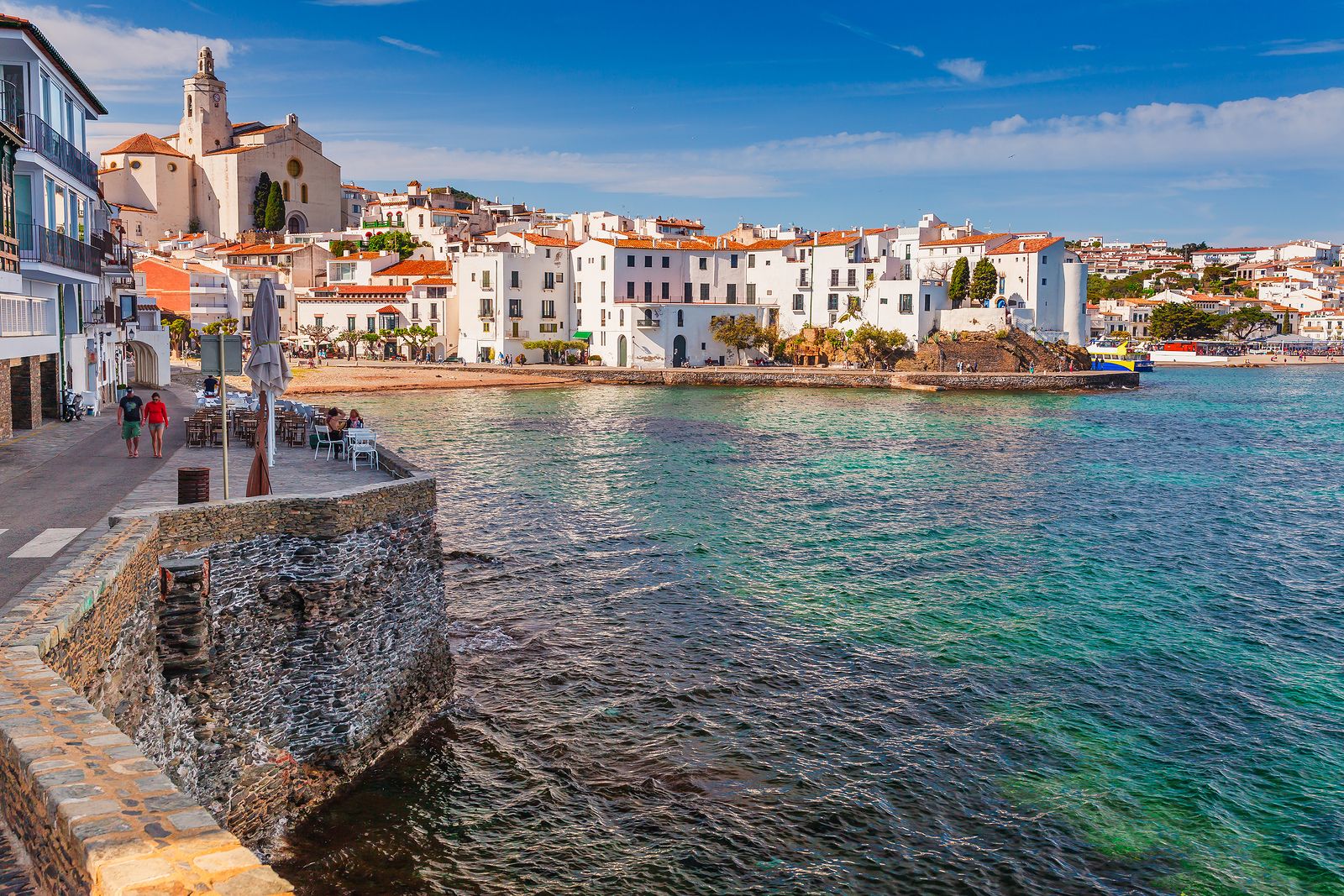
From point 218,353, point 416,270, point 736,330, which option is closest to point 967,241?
point 736,330

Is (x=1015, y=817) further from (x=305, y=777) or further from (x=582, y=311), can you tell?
(x=582, y=311)

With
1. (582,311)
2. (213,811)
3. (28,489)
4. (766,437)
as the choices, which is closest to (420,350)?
(582,311)

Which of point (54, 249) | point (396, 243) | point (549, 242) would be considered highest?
point (396, 243)

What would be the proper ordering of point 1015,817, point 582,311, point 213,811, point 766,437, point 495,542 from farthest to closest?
point 582,311 → point 766,437 → point 495,542 → point 1015,817 → point 213,811

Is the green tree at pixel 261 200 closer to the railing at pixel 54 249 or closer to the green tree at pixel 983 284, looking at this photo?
the green tree at pixel 983 284

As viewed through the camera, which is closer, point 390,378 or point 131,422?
point 131,422

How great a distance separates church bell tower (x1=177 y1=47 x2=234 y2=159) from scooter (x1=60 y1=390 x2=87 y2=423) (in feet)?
338

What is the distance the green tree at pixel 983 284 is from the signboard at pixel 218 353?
80.6 metres

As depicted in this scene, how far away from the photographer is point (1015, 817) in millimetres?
12102

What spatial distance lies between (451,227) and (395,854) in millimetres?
102575

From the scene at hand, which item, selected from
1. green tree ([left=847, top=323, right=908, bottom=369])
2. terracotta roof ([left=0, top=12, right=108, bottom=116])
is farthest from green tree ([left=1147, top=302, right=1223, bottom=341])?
terracotta roof ([left=0, top=12, right=108, bottom=116])

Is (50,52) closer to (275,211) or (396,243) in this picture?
(396,243)

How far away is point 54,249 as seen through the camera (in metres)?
24.9

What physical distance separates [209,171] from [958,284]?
8409 centimetres
